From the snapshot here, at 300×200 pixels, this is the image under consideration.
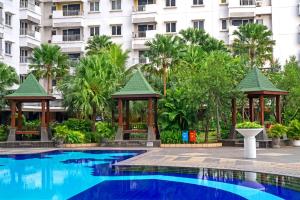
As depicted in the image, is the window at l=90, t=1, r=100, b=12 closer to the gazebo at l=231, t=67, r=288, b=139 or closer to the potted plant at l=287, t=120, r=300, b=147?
the gazebo at l=231, t=67, r=288, b=139

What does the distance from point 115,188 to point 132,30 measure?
43.1m

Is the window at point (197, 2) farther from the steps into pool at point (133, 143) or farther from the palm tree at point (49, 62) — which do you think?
the steps into pool at point (133, 143)

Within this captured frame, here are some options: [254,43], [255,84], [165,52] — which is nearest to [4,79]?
[165,52]

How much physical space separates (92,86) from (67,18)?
2489cm

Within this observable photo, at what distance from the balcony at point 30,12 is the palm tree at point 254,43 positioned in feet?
77.1

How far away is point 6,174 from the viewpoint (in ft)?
53.0

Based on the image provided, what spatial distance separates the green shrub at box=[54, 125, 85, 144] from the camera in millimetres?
29781

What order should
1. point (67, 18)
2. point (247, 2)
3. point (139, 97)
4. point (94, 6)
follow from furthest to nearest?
point (94, 6) < point (67, 18) < point (247, 2) < point (139, 97)

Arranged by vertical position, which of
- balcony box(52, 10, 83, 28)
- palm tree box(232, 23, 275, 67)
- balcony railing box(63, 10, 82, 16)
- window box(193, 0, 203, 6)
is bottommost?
palm tree box(232, 23, 275, 67)

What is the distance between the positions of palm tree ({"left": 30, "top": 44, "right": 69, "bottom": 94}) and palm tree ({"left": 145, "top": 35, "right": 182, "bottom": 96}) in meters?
9.66

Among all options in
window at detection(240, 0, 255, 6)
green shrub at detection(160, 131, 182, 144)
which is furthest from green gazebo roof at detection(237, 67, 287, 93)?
window at detection(240, 0, 255, 6)

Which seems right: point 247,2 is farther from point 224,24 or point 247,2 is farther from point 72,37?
point 72,37

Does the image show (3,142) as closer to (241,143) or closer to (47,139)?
(47,139)

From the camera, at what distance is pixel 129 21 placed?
5447 cm
